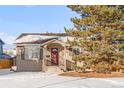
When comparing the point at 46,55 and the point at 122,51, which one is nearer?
the point at 122,51

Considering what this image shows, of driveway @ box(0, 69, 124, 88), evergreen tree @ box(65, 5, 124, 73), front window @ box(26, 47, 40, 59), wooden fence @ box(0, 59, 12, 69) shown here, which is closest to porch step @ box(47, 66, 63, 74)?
front window @ box(26, 47, 40, 59)

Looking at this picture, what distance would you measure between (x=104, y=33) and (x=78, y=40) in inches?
83.2

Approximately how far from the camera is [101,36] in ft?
87.6

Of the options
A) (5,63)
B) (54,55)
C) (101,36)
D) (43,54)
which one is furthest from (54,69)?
(5,63)

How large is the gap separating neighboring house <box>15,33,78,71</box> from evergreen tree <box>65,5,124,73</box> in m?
5.12

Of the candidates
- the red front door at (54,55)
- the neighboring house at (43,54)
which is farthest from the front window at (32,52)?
the red front door at (54,55)

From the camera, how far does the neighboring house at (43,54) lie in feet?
105

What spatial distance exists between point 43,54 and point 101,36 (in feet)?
23.9

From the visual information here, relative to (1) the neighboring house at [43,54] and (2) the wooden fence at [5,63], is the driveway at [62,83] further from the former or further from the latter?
(2) the wooden fence at [5,63]
